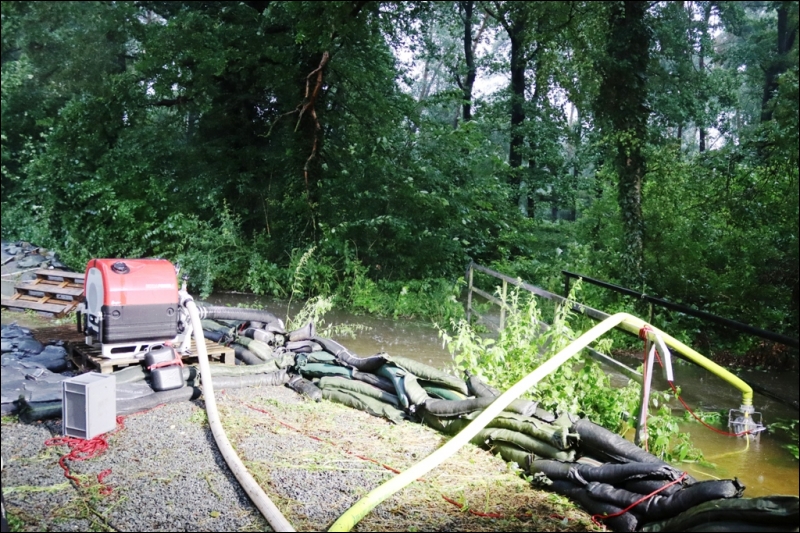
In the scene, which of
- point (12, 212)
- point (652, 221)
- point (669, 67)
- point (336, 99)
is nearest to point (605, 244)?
point (652, 221)

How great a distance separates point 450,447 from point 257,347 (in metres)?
2.14

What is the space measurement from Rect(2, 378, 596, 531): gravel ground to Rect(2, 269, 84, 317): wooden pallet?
1.68 ft

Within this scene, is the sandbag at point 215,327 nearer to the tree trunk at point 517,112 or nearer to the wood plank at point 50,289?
the wood plank at point 50,289

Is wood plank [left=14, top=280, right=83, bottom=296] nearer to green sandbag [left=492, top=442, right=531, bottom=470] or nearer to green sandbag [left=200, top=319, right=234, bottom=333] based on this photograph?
green sandbag [left=200, top=319, right=234, bottom=333]

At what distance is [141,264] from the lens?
2.97 metres

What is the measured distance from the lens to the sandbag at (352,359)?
11.8 feet

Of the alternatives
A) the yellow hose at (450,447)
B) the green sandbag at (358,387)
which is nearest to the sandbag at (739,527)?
the yellow hose at (450,447)

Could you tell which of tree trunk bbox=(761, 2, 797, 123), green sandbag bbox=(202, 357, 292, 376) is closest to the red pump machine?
green sandbag bbox=(202, 357, 292, 376)

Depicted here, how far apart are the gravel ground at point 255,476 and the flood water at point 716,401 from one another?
70 cm

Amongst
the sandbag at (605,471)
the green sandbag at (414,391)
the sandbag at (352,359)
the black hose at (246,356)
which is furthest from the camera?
the black hose at (246,356)

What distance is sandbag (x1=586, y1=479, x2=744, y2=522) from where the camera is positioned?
1.81m

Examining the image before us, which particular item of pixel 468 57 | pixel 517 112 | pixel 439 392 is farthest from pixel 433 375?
pixel 517 112

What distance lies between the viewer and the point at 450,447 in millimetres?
2221

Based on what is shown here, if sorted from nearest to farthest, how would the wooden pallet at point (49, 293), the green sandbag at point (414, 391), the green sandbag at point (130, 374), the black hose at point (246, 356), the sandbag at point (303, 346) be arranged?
the wooden pallet at point (49, 293) → the green sandbag at point (130, 374) → the green sandbag at point (414, 391) → the black hose at point (246, 356) → the sandbag at point (303, 346)
